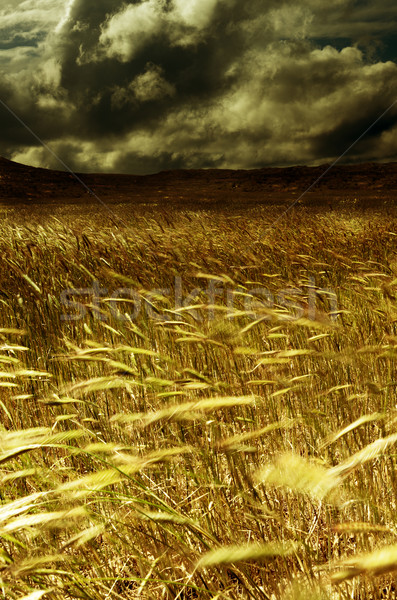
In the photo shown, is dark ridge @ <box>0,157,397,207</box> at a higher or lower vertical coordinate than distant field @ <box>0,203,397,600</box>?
higher

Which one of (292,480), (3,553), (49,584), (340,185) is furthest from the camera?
(340,185)

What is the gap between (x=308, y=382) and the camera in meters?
1.97

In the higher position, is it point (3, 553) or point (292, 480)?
point (292, 480)

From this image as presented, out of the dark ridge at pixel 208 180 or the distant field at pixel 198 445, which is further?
the dark ridge at pixel 208 180

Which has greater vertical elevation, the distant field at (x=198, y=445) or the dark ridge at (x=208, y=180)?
the dark ridge at (x=208, y=180)

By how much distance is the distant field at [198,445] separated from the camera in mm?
834

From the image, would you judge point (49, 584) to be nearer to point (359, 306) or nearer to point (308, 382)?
point (308, 382)

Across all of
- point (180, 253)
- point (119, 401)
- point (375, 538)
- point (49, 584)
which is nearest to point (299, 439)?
point (375, 538)

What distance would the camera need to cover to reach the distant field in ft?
2.74

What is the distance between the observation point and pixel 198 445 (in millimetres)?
1562

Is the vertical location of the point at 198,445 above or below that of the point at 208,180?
below

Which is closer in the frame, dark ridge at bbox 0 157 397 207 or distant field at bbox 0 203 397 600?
distant field at bbox 0 203 397 600

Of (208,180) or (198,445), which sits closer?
(198,445)

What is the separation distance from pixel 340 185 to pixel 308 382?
1973 inches
